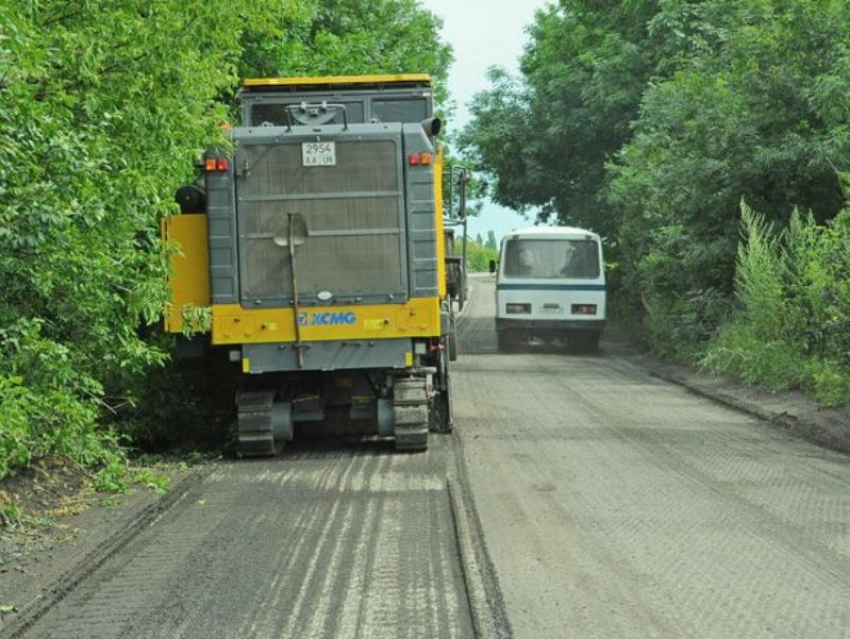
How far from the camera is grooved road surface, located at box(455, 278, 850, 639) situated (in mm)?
6086

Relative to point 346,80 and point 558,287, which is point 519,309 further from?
point 346,80

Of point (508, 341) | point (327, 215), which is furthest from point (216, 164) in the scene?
point (508, 341)

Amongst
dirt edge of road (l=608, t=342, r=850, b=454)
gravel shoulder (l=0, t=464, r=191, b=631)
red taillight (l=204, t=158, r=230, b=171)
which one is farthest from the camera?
dirt edge of road (l=608, t=342, r=850, b=454)

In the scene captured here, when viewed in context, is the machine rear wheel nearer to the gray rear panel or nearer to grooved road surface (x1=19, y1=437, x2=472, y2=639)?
the gray rear panel

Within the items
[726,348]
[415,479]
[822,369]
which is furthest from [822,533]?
[726,348]

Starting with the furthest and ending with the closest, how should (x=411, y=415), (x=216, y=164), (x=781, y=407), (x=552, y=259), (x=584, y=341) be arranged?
1. (x=584, y=341)
2. (x=552, y=259)
3. (x=781, y=407)
4. (x=411, y=415)
5. (x=216, y=164)

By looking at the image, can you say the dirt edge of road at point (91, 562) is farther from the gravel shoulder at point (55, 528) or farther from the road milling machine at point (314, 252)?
the road milling machine at point (314, 252)

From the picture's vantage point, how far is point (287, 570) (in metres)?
7.13

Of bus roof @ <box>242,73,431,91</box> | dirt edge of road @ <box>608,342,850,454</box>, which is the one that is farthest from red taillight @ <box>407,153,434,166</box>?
dirt edge of road @ <box>608,342,850,454</box>

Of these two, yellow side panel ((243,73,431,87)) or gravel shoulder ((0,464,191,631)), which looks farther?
yellow side panel ((243,73,431,87))

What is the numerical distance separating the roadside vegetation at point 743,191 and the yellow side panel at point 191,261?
304 inches

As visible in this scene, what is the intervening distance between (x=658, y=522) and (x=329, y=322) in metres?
4.64

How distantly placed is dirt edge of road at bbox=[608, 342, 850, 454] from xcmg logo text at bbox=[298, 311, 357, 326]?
5.15m

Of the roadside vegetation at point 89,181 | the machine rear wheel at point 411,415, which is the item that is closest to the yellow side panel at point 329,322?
the machine rear wheel at point 411,415
